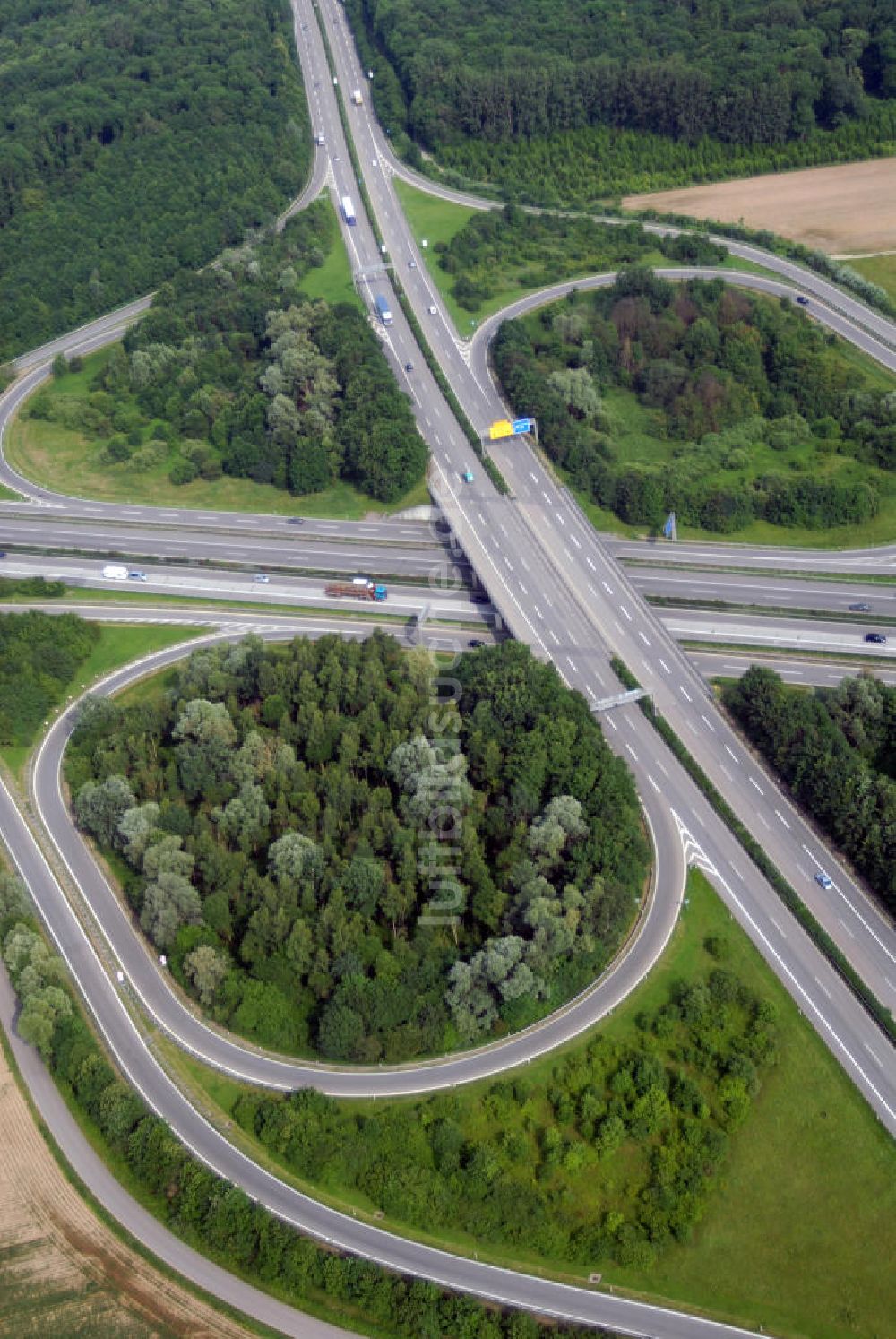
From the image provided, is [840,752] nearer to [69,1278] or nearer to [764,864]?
[764,864]

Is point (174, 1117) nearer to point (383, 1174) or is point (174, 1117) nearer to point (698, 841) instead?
→ point (383, 1174)

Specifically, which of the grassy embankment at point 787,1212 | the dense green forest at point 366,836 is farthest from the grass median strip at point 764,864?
the dense green forest at point 366,836

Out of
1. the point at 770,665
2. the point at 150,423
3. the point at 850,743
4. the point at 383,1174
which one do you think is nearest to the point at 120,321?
the point at 150,423

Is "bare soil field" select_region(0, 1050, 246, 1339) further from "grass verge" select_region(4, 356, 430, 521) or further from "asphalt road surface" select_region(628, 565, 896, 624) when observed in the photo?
"grass verge" select_region(4, 356, 430, 521)

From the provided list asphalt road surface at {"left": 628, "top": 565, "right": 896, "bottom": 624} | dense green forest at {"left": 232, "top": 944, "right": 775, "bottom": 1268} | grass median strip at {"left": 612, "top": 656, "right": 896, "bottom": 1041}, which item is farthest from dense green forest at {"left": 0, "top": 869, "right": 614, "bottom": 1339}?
asphalt road surface at {"left": 628, "top": 565, "right": 896, "bottom": 624}

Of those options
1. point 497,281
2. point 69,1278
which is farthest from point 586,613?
point 497,281

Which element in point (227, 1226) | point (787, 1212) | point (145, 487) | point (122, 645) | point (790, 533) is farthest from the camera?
point (145, 487)

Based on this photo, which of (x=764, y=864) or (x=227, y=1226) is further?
(x=764, y=864)
